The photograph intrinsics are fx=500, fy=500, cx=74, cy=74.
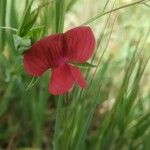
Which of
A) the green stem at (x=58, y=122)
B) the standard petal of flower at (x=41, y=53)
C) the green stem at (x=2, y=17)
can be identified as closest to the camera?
the standard petal of flower at (x=41, y=53)

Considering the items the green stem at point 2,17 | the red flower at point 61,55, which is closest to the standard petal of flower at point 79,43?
the red flower at point 61,55

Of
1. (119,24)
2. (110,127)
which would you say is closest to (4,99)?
(110,127)

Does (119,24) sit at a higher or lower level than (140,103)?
higher

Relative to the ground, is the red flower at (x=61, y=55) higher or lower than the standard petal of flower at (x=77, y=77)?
higher

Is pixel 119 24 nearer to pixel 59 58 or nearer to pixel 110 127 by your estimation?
pixel 110 127

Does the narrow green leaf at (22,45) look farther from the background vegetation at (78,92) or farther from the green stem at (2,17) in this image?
the green stem at (2,17)

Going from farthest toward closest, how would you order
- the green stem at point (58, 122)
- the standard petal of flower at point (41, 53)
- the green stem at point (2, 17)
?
the green stem at point (2, 17) < the green stem at point (58, 122) < the standard petal of flower at point (41, 53)

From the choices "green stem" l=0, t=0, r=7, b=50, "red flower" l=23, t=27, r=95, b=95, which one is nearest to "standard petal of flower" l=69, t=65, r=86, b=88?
"red flower" l=23, t=27, r=95, b=95

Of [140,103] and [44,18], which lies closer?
[44,18]
